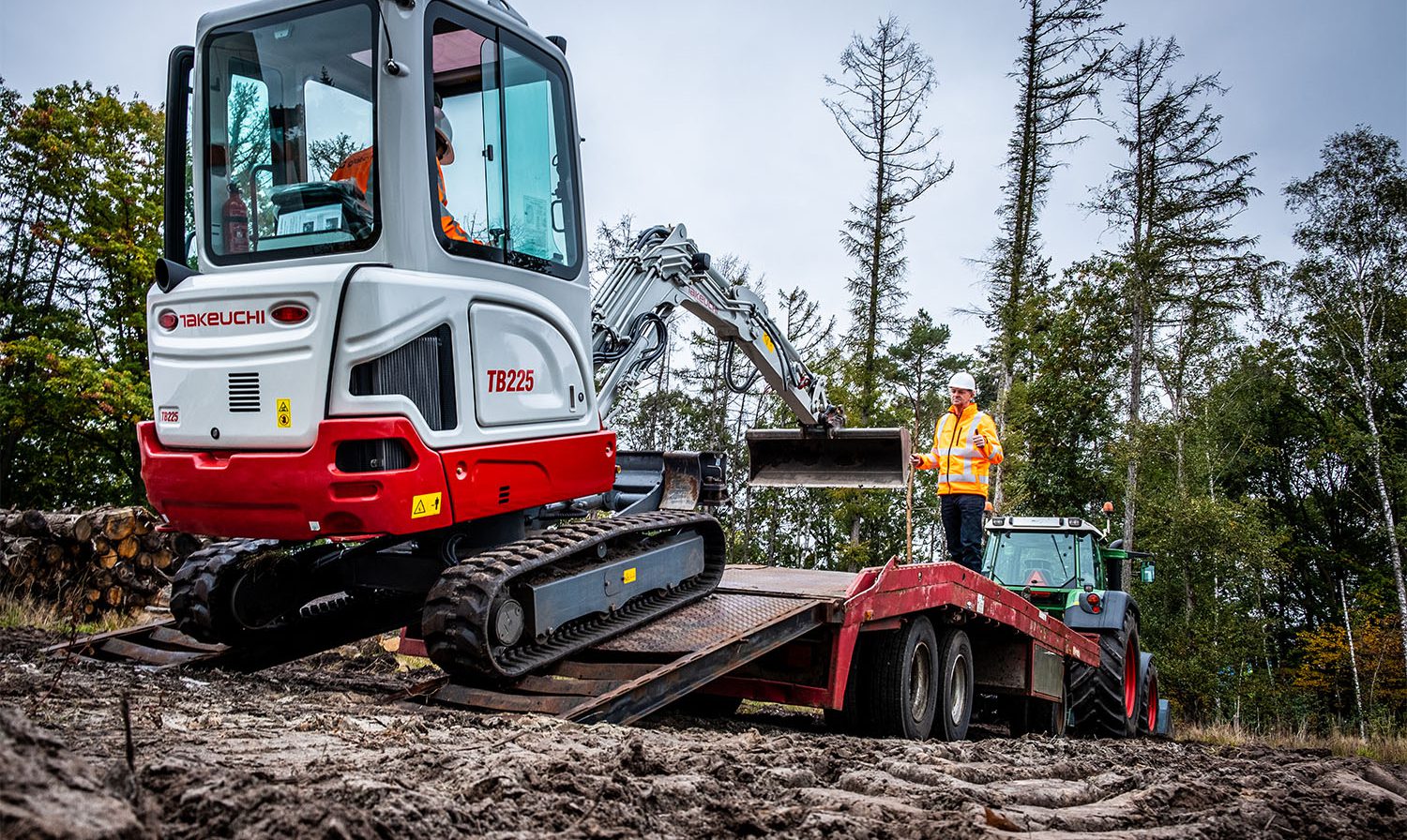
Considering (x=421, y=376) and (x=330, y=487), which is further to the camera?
(x=421, y=376)

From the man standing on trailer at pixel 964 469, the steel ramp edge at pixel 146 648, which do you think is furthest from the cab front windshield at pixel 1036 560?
the steel ramp edge at pixel 146 648

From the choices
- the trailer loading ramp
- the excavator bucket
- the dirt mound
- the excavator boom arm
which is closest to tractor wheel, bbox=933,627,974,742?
the trailer loading ramp

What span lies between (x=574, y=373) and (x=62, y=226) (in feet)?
66.2

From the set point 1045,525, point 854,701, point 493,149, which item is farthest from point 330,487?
point 1045,525

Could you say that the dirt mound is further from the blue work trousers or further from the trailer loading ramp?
the blue work trousers

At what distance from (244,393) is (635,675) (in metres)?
A: 2.18

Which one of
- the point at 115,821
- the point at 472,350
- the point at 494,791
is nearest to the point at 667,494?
the point at 472,350

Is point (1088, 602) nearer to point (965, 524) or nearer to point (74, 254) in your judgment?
point (965, 524)

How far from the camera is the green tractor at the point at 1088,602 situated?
10367 mm

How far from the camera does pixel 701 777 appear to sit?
145 inches

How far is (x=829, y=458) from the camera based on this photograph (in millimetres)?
10031

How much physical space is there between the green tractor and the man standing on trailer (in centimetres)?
254

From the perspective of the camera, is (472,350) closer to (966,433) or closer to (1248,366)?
(966,433)

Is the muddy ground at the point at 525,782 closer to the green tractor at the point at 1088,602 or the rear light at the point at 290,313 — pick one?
the rear light at the point at 290,313
